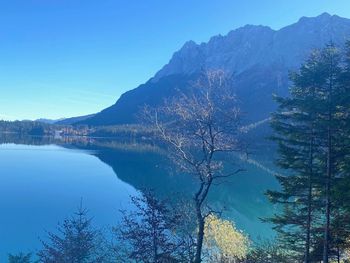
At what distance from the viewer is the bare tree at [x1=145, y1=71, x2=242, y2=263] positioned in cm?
1630

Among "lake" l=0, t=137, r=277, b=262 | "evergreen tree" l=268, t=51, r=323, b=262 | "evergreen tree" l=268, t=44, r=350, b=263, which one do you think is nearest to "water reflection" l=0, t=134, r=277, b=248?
"lake" l=0, t=137, r=277, b=262

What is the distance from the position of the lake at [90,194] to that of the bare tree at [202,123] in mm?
5510

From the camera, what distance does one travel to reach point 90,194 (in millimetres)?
71438

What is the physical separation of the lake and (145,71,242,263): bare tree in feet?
18.1

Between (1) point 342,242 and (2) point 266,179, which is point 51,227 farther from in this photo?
(2) point 266,179

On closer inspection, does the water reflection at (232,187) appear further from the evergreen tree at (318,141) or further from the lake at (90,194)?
the evergreen tree at (318,141)

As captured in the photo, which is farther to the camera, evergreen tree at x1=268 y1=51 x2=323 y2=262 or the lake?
the lake

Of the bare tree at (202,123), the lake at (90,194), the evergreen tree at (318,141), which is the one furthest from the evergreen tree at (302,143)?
the lake at (90,194)

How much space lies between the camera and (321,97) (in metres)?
18.8

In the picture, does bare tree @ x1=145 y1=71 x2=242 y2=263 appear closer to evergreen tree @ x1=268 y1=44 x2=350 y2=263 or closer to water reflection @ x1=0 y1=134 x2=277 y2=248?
evergreen tree @ x1=268 y1=44 x2=350 y2=263

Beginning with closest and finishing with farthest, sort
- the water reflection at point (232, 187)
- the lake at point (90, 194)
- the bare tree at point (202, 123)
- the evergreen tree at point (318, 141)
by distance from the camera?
A: the bare tree at point (202, 123) < the evergreen tree at point (318, 141) < the lake at point (90, 194) < the water reflection at point (232, 187)

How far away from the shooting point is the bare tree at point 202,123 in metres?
16.3

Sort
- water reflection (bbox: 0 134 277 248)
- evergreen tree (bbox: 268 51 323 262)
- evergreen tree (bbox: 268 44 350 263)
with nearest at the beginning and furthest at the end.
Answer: evergreen tree (bbox: 268 44 350 263)
evergreen tree (bbox: 268 51 323 262)
water reflection (bbox: 0 134 277 248)

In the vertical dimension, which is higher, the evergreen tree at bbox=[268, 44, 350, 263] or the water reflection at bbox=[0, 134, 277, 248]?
the evergreen tree at bbox=[268, 44, 350, 263]
